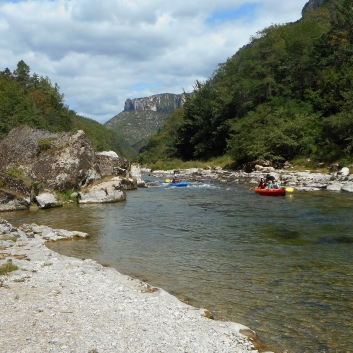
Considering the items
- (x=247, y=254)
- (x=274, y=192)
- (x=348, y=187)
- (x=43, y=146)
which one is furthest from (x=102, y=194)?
(x=348, y=187)

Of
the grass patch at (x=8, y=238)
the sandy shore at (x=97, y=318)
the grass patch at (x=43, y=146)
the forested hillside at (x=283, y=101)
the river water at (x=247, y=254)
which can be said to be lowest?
the river water at (x=247, y=254)

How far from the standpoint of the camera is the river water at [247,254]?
7188 millimetres

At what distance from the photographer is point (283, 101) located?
167ft

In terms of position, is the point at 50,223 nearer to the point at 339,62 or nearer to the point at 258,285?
the point at 258,285

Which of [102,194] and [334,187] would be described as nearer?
[102,194]

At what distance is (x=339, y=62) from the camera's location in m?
46.8

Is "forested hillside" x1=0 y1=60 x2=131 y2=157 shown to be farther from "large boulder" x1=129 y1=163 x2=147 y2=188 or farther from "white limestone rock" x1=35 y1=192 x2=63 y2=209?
"white limestone rock" x1=35 y1=192 x2=63 y2=209

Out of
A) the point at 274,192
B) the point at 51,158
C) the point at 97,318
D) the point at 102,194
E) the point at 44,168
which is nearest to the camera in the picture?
the point at 97,318

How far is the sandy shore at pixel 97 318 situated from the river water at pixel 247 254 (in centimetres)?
83

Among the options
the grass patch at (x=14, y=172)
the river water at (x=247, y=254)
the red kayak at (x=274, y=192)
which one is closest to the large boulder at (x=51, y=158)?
the grass patch at (x=14, y=172)

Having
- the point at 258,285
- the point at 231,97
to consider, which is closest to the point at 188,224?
the point at 258,285

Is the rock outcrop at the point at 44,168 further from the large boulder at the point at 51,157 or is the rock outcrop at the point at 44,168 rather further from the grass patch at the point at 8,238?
the grass patch at the point at 8,238

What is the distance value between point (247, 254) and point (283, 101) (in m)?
43.0

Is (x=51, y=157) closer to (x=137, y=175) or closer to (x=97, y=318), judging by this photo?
(x=137, y=175)
